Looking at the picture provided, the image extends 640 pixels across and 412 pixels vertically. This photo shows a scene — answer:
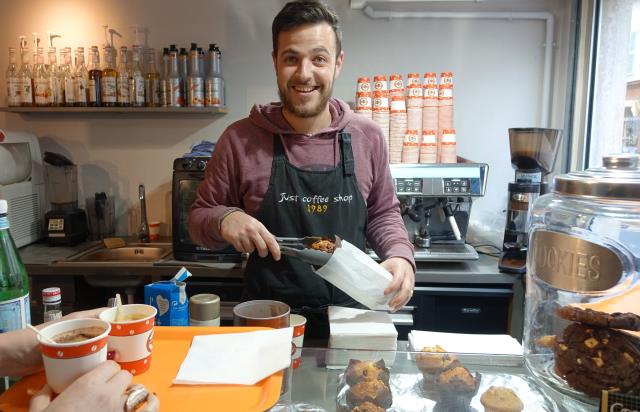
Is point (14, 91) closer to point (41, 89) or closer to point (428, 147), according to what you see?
Result: point (41, 89)

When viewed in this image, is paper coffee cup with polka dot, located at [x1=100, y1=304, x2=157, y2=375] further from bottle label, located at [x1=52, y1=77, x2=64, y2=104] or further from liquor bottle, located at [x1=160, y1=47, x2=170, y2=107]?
bottle label, located at [x1=52, y1=77, x2=64, y2=104]

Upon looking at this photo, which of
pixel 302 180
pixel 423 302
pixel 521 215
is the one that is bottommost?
pixel 423 302

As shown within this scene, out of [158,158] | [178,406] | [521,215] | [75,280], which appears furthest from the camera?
[158,158]

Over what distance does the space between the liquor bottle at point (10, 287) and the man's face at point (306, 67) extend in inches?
36.3

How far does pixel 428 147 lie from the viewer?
255cm

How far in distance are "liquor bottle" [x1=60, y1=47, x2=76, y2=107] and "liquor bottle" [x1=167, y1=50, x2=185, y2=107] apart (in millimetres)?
565

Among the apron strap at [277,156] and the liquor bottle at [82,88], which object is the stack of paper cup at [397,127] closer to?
the apron strap at [277,156]

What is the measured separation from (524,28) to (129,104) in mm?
2325

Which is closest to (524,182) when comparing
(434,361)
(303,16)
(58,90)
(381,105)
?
(381,105)

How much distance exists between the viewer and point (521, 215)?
2332 millimetres

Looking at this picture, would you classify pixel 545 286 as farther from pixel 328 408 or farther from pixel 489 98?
pixel 489 98

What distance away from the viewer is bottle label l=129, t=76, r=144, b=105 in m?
2.85

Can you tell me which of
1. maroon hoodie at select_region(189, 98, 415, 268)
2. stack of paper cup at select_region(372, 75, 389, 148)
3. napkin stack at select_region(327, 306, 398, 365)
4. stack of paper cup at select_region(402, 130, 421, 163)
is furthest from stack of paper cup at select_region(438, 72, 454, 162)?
napkin stack at select_region(327, 306, 398, 365)

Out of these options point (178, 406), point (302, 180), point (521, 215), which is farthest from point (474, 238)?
point (178, 406)
